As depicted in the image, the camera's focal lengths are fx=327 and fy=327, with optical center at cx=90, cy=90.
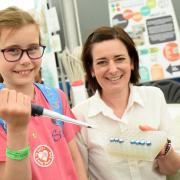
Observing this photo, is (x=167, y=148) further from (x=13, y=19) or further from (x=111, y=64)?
(x=13, y=19)

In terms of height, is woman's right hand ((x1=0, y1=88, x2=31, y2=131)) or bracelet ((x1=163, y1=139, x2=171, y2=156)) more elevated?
woman's right hand ((x1=0, y1=88, x2=31, y2=131))

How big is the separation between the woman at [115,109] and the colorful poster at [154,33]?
1.52 metres

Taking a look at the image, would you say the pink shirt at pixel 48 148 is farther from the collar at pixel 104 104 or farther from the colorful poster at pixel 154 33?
the colorful poster at pixel 154 33

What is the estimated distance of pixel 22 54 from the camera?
0.88 meters

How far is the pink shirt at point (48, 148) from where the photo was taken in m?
0.88

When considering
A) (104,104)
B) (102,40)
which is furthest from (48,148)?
(102,40)

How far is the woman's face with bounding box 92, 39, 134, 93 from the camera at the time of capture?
1180 mm

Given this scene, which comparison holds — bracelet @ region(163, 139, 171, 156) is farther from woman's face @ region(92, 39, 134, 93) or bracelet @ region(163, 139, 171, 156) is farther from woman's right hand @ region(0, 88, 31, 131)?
woman's right hand @ region(0, 88, 31, 131)

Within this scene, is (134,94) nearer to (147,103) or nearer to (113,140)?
(147,103)

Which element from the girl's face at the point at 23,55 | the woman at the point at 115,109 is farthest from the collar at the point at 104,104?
the girl's face at the point at 23,55

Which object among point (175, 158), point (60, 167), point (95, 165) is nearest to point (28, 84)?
point (60, 167)

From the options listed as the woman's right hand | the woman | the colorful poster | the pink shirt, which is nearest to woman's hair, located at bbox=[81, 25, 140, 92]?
the woman

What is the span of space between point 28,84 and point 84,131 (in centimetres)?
33

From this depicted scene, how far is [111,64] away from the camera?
118 cm
